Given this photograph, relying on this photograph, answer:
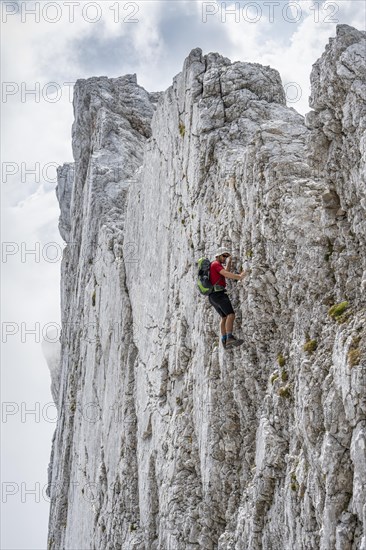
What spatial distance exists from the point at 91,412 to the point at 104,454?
4.00m

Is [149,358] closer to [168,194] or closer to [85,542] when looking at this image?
[168,194]

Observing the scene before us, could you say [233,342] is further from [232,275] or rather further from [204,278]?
[204,278]

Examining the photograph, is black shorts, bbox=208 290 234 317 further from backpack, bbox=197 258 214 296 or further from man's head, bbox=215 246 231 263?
man's head, bbox=215 246 231 263

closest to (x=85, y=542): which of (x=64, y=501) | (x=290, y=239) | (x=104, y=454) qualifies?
(x=104, y=454)

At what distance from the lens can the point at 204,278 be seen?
63.1 ft

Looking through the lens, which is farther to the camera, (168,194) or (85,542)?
(85,542)

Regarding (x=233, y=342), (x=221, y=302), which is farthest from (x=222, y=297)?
(x=233, y=342)

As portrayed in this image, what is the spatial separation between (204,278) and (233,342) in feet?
6.29

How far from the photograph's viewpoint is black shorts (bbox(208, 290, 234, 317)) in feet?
62.6

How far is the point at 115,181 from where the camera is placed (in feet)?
129

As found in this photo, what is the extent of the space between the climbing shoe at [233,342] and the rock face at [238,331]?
0.24m

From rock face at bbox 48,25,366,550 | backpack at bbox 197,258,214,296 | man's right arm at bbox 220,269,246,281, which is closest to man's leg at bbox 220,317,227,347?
rock face at bbox 48,25,366,550

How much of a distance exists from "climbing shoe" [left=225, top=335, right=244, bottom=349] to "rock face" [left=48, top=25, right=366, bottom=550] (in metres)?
0.24

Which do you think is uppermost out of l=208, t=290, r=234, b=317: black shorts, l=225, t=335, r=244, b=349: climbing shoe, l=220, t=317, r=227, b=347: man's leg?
l=208, t=290, r=234, b=317: black shorts
